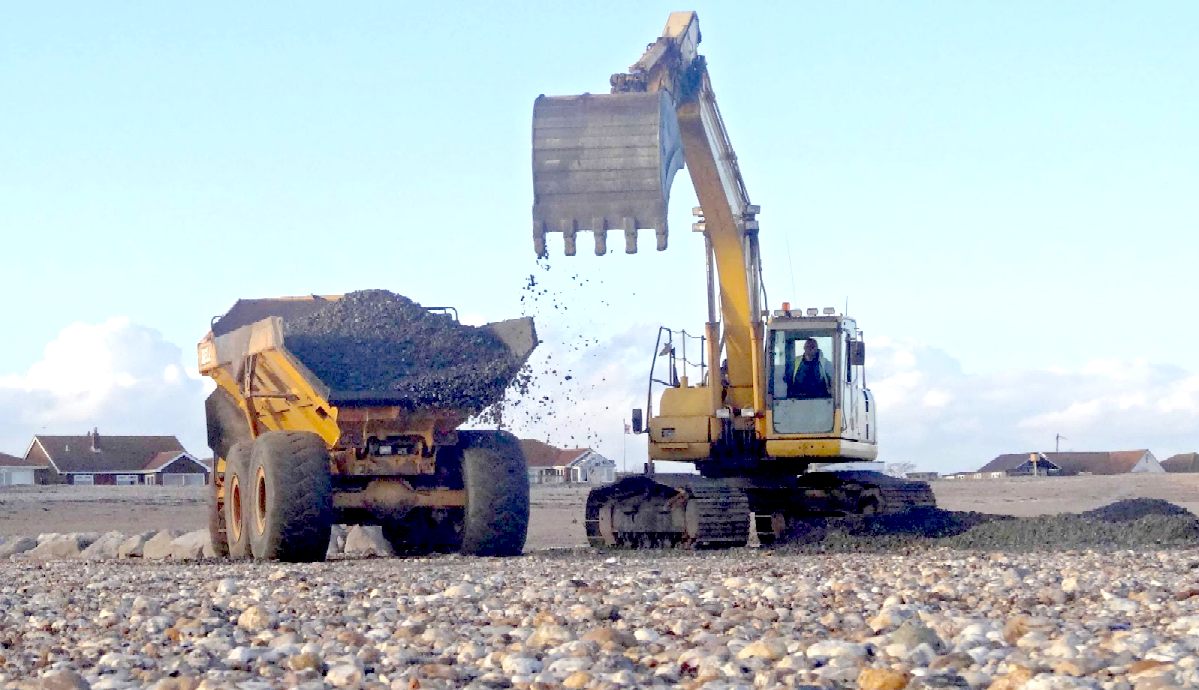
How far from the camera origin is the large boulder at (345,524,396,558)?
68.2 ft

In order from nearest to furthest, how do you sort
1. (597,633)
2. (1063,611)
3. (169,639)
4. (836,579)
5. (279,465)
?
(597,633) → (169,639) → (1063,611) → (836,579) → (279,465)

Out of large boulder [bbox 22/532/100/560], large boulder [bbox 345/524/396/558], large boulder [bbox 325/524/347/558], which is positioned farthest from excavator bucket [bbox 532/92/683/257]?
large boulder [bbox 22/532/100/560]

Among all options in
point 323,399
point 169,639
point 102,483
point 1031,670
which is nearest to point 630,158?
point 323,399

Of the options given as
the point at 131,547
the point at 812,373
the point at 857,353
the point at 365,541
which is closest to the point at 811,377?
the point at 812,373

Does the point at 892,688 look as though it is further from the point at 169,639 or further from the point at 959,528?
the point at 959,528

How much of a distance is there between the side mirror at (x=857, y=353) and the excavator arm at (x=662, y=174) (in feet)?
3.45

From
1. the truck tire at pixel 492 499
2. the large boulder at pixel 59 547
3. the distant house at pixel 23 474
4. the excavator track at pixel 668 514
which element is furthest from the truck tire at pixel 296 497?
the distant house at pixel 23 474

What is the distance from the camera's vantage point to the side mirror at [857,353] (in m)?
18.0

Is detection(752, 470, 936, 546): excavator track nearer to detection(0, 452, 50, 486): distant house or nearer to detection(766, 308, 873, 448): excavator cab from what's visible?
detection(766, 308, 873, 448): excavator cab

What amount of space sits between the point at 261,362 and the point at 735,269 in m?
5.22

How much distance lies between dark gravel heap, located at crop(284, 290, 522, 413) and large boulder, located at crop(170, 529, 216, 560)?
201 inches

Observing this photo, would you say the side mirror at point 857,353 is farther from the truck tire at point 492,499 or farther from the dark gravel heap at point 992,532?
the truck tire at point 492,499

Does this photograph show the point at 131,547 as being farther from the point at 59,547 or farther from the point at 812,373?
the point at 812,373

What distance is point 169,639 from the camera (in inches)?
314
